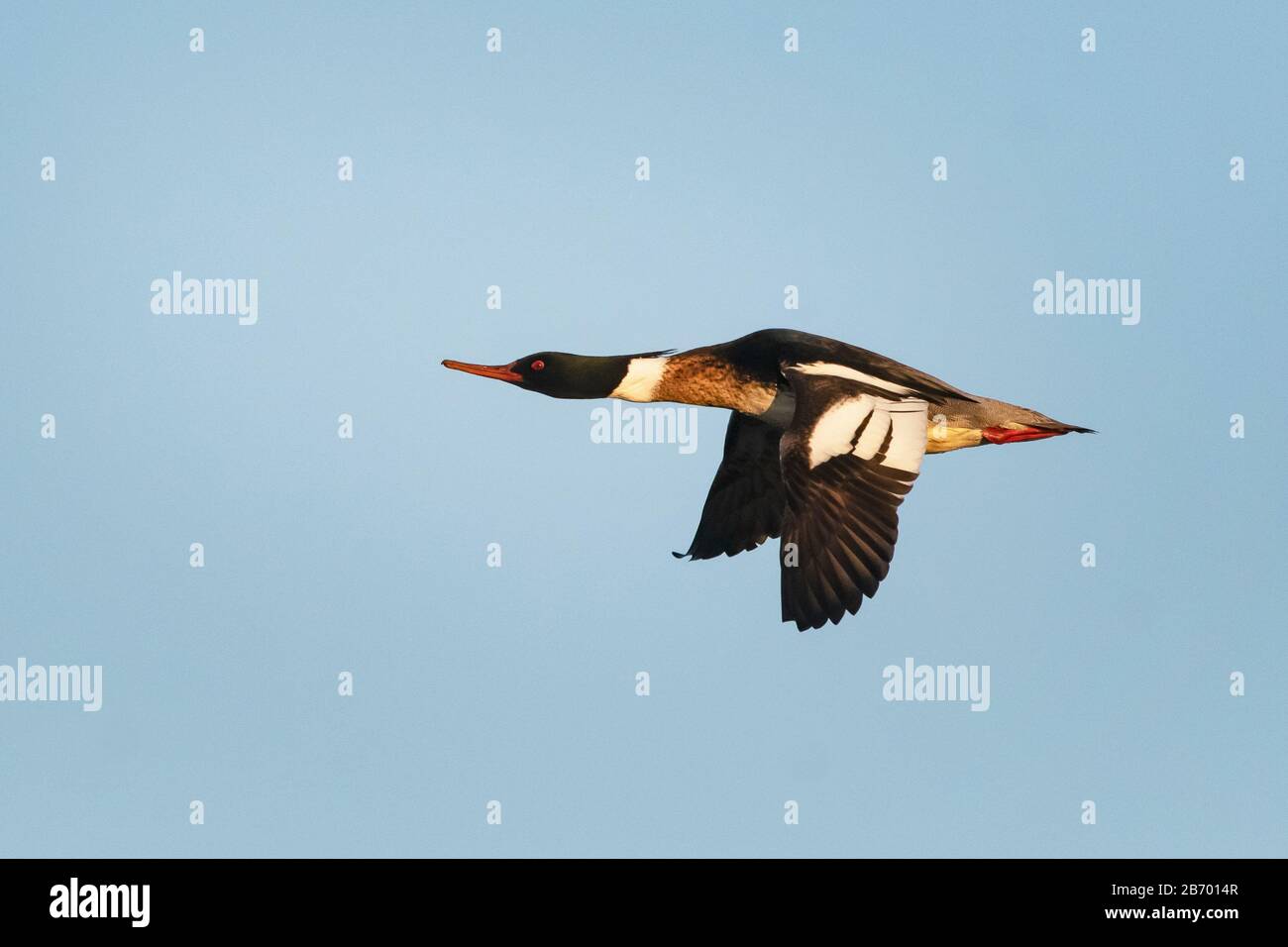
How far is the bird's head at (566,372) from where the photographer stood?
15188mm

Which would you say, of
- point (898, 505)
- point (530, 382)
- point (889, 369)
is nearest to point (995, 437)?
point (889, 369)


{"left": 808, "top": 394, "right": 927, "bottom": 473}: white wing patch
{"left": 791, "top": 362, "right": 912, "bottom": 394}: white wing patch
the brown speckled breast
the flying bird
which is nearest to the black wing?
the flying bird

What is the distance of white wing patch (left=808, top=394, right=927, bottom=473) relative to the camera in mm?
12898

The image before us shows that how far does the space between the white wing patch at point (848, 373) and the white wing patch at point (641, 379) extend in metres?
1.58

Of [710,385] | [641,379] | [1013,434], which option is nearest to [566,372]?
[641,379]

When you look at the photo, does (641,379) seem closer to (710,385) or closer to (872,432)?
(710,385)

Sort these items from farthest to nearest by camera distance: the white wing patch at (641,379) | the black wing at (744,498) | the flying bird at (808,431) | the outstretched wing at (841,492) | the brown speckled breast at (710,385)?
the black wing at (744,498) → the white wing patch at (641,379) → the brown speckled breast at (710,385) → the flying bird at (808,431) → the outstretched wing at (841,492)

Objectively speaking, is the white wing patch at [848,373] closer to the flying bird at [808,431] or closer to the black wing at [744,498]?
the flying bird at [808,431]

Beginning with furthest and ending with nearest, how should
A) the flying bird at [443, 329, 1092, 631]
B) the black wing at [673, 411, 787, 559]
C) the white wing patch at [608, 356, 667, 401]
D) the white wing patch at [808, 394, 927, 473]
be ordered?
the black wing at [673, 411, 787, 559], the white wing patch at [608, 356, 667, 401], the white wing patch at [808, 394, 927, 473], the flying bird at [443, 329, 1092, 631]

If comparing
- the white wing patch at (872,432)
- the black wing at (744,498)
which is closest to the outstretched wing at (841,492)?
the white wing patch at (872,432)

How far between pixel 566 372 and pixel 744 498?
1862 millimetres

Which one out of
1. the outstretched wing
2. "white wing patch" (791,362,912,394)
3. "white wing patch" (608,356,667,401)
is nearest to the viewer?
the outstretched wing

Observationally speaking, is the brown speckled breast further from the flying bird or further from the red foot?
the red foot

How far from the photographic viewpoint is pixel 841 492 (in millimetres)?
12703
